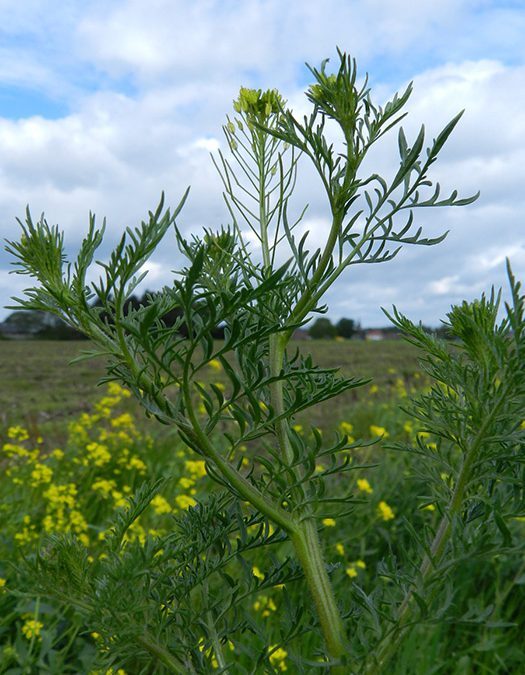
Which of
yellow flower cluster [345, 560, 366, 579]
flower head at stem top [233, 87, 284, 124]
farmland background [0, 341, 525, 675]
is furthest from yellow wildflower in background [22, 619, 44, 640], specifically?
flower head at stem top [233, 87, 284, 124]

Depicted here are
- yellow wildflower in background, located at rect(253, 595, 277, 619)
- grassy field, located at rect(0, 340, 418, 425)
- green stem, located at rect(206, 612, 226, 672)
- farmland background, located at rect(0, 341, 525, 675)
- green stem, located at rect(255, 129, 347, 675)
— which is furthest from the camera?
grassy field, located at rect(0, 340, 418, 425)

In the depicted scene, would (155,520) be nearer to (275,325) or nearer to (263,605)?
(263,605)

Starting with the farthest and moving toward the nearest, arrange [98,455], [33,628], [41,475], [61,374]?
[61,374], [98,455], [41,475], [33,628]

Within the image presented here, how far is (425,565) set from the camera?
1080mm

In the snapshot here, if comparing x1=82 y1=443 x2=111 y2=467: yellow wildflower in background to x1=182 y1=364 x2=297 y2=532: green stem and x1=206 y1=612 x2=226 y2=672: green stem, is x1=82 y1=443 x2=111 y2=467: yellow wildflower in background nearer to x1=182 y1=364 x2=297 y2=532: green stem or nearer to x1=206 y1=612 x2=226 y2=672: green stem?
x1=206 y1=612 x2=226 y2=672: green stem

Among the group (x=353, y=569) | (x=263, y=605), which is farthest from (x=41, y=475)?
(x=353, y=569)

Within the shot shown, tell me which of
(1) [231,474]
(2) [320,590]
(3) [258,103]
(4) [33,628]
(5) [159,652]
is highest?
(3) [258,103]

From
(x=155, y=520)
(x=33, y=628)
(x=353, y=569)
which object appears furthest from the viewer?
(x=155, y=520)

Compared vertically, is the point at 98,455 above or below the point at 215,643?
below

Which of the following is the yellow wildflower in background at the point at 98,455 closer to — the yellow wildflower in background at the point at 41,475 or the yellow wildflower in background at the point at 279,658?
the yellow wildflower in background at the point at 41,475

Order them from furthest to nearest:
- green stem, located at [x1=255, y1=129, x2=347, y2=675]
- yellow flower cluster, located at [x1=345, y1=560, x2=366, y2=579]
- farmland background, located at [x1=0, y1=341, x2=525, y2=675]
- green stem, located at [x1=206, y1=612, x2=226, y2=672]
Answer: yellow flower cluster, located at [x1=345, y1=560, x2=366, y2=579] → farmland background, located at [x1=0, y1=341, x2=525, y2=675] → green stem, located at [x1=206, y1=612, x2=226, y2=672] → green stem, located at [x1=255, y1=129, x2=347, y2=675]

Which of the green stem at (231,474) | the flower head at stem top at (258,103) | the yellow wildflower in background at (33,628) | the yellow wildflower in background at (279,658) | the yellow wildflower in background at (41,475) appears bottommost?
the yellow wildflower in background at (279,658)

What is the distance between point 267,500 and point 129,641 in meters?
0.37

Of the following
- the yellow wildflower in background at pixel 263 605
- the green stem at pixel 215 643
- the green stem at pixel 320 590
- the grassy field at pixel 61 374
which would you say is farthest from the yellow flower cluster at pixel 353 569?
the green stem at pixel 320 590
